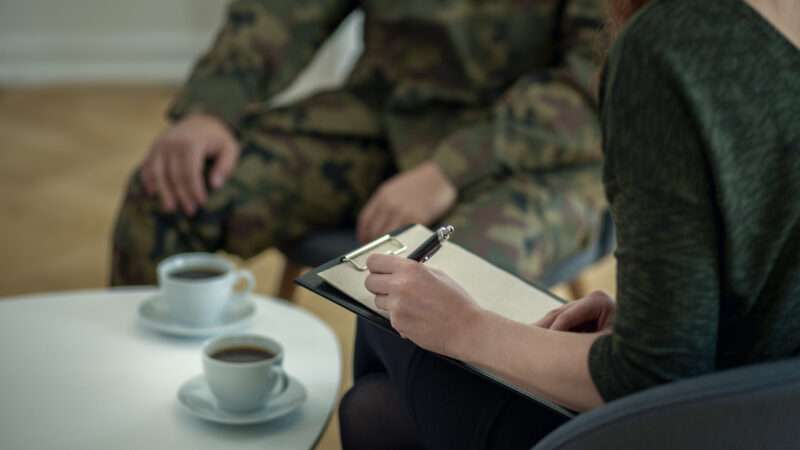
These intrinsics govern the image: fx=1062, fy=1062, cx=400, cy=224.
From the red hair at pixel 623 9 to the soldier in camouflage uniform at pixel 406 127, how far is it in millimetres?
687

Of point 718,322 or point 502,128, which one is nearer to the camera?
point 718,322

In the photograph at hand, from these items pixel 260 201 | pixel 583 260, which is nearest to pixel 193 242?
pixel 260 201

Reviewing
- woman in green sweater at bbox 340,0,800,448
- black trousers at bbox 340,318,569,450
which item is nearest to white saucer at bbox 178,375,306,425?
black trousers at bbox 340,318,569,450

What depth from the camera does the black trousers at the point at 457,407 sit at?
0.83 meters

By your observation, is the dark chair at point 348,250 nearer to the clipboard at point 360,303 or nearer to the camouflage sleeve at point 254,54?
the camouflage sleeve at point 254,54

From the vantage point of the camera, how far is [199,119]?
65.5 inches

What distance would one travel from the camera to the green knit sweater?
2.07 ft

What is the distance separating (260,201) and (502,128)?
0.39 metres

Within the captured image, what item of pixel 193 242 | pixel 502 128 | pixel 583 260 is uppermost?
pixel 502 128

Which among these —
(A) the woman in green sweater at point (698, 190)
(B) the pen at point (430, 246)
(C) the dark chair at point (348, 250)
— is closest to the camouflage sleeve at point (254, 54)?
(C) the dark chair at point (348, 250)

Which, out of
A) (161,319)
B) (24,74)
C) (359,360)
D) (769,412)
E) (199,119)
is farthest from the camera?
(24,74)

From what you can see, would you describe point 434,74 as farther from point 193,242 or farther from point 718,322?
point 718,322

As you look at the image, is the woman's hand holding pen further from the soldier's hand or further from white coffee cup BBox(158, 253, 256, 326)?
the soldier's hand

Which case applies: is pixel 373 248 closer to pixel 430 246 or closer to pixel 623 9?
pixel 430 246
